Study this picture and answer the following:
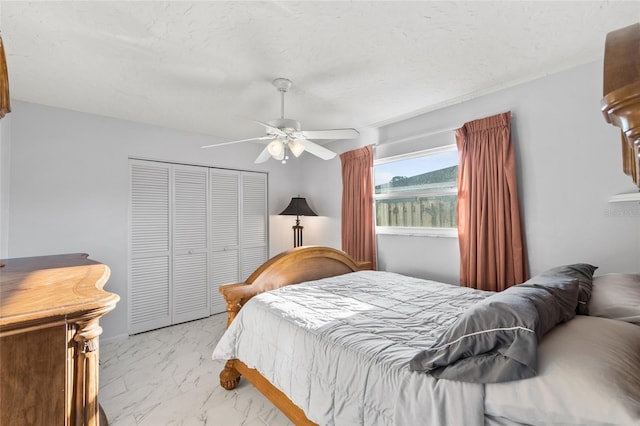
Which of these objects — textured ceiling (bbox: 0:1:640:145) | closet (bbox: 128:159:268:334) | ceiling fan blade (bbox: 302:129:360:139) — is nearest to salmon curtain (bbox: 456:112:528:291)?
textured ceiling (bbox: 0:1:640:145)

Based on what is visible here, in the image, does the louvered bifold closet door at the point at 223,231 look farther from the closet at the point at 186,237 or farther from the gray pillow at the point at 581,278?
the gray pillow at the point at 581,278

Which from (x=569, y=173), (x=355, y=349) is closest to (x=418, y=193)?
(x=569, y=173)

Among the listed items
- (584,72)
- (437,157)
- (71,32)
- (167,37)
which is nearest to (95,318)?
(167,37)

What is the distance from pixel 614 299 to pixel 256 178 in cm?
398

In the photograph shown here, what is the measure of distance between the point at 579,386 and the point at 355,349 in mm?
834

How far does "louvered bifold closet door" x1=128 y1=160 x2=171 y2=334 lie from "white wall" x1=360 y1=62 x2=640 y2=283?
3671mm

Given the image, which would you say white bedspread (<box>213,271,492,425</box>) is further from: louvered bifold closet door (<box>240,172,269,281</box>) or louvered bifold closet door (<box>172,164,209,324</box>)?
louvered bifold closet door (<box>240,172,269,281</box>)

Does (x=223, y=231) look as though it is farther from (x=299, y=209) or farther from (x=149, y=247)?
(x=299, y=209)

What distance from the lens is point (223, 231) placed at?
4098 millimetres

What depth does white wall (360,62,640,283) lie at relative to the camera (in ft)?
6.82

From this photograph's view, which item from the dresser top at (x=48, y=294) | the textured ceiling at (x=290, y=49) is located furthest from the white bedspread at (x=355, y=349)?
the textured ceiling at (x=290, y=49)

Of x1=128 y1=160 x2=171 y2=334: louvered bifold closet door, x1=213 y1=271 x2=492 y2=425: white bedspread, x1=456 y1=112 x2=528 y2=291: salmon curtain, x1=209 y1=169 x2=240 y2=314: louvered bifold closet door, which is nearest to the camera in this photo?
x1=213 y1=271 x2=492 y2=425: white bedspread

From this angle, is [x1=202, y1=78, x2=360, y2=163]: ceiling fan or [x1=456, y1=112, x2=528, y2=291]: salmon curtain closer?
[x1=202, y1=78, x2=360, y2=163]: ceiling fan

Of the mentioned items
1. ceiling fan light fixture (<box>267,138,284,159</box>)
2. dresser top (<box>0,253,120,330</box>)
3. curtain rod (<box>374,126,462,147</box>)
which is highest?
curtain rod (<box>374,126,462,147</box>)
